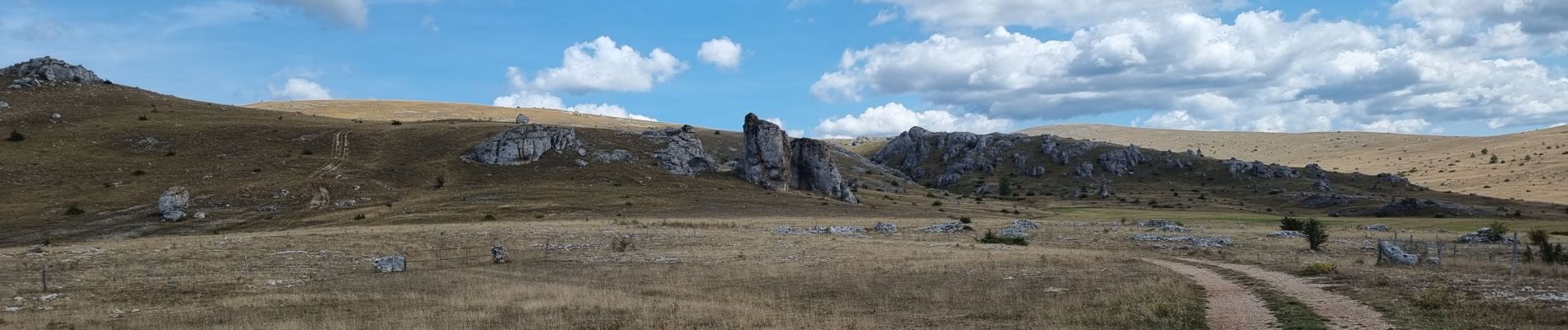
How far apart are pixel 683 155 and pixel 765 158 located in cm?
1326

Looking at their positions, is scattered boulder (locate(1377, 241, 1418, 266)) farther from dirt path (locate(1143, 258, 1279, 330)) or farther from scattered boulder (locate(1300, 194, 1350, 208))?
scattered boulder (locate(1300, 194, 1350, 208))

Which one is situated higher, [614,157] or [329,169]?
[614,157]

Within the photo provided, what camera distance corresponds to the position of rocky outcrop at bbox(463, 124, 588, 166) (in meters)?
114

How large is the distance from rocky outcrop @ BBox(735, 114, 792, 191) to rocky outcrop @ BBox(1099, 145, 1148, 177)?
280 ft

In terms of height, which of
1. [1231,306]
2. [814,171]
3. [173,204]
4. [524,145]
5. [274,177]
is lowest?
[173,204]

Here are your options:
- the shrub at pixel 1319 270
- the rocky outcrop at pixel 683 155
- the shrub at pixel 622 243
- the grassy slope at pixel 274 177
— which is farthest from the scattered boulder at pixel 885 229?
the rocky outcrop at pixel 683 155

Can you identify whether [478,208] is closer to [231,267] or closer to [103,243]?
[103,243]

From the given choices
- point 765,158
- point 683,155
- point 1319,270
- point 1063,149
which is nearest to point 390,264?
point 1319,270

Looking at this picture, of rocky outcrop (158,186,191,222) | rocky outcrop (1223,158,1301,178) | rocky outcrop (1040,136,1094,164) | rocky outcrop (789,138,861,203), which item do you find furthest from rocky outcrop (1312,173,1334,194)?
rocky outcrop (158,186,191,222)

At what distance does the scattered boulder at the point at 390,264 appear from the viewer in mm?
39406

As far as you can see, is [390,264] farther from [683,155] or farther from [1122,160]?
[1122,160]

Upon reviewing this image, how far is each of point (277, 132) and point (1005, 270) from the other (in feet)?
372

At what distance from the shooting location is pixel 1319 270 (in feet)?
94.9

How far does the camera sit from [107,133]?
10162 centimetres
